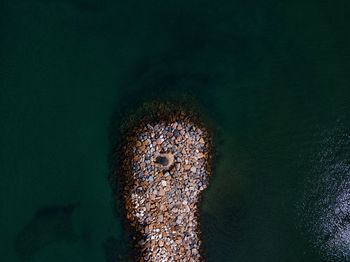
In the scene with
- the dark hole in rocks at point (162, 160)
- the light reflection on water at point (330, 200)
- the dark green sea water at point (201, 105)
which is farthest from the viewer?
the light reflection on water at point (330, 200)

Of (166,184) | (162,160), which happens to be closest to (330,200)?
(166,184)

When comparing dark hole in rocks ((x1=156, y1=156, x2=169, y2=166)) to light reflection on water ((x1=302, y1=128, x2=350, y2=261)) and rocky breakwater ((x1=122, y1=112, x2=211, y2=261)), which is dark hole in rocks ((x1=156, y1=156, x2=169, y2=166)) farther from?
light reflection on water ((x1=302, y1=128, x2=350, y2=261))

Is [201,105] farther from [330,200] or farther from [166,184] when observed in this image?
[330,200]

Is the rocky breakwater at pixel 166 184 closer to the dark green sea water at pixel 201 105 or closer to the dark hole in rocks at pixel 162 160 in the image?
the dark hole in rocks at pixel 162 160

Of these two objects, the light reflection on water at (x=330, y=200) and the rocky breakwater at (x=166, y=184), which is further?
the light reflection on water at (x=330, y=200)

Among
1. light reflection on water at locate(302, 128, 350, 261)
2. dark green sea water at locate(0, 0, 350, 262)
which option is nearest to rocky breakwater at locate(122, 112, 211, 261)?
dark green sea water at locate(0, 0, 350, 262)

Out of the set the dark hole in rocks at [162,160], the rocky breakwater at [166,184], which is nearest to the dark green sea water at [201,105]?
the rocky breakwater at [166,184]

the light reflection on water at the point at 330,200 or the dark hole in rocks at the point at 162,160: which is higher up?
the dark hole in rocks at the point at 162,160

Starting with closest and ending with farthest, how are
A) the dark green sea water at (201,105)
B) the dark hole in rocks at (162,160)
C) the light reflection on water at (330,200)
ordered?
1. the dark green sea water at (201,105)
2. the dark hole in rocks at (162,160)
3. the light reflection on water at (330,200)

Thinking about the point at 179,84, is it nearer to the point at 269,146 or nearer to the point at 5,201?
the point at 269,146
